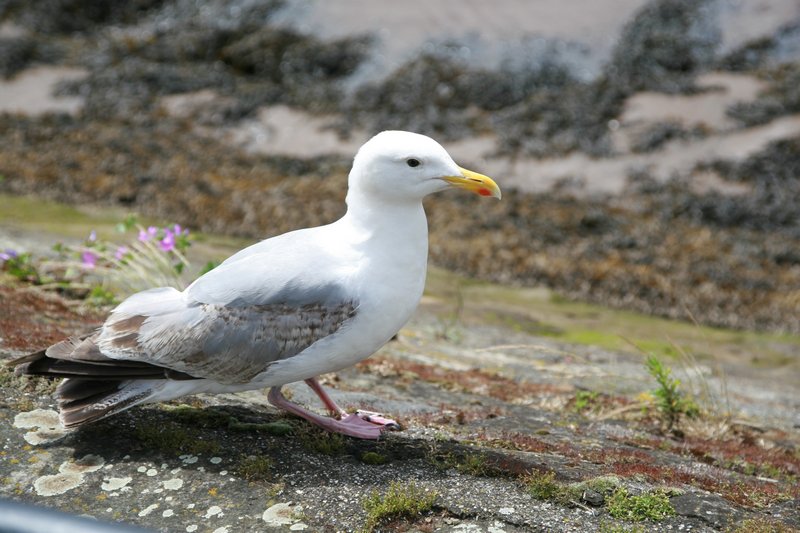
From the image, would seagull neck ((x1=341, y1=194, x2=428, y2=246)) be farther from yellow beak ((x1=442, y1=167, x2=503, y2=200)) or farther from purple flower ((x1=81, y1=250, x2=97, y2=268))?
purple flower ((x1=81, y1=250, x2=97, y2=268))

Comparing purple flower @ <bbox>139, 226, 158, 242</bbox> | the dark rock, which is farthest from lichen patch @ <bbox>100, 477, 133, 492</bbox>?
purple flower @ <bbox>139, 226, 158, 242</bbox>

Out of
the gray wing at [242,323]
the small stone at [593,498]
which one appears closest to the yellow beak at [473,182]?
the gray wing at [242,323]

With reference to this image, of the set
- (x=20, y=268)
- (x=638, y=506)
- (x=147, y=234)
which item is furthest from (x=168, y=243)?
(x=638, y=506)

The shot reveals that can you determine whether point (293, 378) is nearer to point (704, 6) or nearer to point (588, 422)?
point (588, 422)

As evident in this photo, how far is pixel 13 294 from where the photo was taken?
647 centimetres

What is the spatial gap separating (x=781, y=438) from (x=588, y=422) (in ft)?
5.23

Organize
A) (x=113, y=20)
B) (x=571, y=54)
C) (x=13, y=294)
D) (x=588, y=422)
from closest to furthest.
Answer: (x=588, y=422)
(x=13, y=294)
(x=571, y=54)
(x=113, y=20)

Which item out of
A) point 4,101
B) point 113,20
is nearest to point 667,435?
point 4,101

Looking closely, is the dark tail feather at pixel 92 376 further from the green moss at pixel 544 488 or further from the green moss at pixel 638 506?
the green moss at pixel 638 506

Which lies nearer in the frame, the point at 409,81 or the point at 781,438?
the point at 781,438

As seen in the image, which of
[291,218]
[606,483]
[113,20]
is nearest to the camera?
[606,483]

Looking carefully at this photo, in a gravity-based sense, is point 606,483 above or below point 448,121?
below

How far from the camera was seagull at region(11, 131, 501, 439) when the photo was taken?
4.02 metres

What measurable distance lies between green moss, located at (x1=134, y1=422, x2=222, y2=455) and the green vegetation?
85 cm
